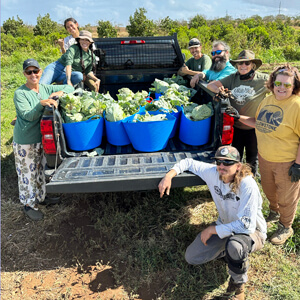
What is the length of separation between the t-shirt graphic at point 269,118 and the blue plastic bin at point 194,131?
572 mm

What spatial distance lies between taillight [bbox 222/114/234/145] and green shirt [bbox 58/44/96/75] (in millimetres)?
2746

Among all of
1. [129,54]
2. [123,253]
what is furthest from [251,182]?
[129,54]

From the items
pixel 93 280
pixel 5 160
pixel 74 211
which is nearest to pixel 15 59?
pixel 5 160

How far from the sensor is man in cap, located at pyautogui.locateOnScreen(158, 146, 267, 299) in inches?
102

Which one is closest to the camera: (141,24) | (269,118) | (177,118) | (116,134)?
(269,118)

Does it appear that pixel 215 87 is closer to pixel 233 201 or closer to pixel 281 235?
pixel 233 201

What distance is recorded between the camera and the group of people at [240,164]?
105 inches

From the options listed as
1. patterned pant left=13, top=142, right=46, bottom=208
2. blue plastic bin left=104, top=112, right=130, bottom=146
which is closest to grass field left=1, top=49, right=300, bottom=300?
patterned pant left=13, top=142, right=46, bottom=208

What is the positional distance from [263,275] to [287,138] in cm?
139

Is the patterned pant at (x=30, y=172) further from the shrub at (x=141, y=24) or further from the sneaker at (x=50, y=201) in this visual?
the shrub at (x=141, y=24)

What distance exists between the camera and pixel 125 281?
9.64 feet

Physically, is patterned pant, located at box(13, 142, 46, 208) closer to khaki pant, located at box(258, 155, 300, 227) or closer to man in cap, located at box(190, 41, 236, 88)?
man in cap, located at box(190, 41, 236, 88)

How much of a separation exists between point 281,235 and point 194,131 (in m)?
1.54

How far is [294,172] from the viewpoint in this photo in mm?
2963
